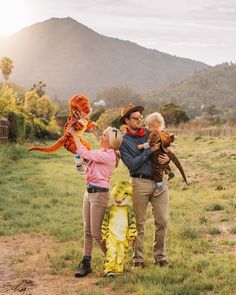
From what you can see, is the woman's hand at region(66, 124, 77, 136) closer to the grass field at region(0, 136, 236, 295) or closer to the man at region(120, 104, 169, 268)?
the man at region(120, 104, 169, 268)

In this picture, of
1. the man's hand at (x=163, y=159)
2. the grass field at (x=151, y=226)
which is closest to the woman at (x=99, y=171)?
the man's hand at (x=163, y=159)

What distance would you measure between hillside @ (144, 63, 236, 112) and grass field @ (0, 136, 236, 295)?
4715 inches

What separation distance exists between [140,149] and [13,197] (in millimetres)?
6730

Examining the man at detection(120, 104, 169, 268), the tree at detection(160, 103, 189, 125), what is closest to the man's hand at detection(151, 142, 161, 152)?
the man at detection(120, 104, 169, 268)

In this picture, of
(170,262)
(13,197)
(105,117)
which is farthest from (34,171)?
(105,117)

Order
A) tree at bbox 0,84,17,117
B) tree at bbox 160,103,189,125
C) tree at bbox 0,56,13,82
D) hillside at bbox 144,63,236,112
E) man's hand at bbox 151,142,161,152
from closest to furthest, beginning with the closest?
man's hand at bbox 151,142,161,152 < tree at bbox 0,84,17,117 < tree at bbox 160,103,189,125 < tree at bbox 0,56,13,82 < hillside at bbox 144,63,236,112

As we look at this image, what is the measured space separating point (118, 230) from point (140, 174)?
715mm

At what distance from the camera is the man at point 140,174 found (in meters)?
5.89

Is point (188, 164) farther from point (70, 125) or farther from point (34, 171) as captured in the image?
point (70, 125)

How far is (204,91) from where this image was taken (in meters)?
147

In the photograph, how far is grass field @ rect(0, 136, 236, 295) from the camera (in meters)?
5.58

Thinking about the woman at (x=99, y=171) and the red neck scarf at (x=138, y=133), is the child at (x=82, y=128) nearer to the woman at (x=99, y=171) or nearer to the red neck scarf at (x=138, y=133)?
the woman at (x=99, y=171)

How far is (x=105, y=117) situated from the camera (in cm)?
5578

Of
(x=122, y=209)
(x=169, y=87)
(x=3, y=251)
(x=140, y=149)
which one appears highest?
(x=169, y=87)
